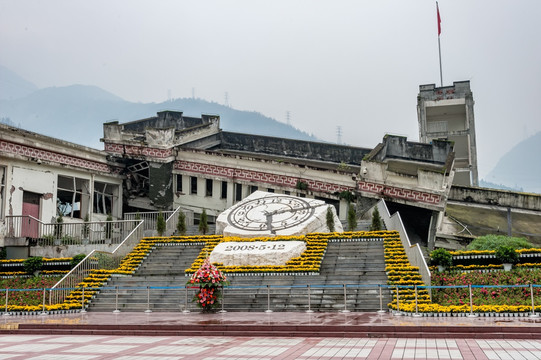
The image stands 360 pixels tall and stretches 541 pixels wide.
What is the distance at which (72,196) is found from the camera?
33.9m

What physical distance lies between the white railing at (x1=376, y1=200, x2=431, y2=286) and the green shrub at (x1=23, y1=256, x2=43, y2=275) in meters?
14.6

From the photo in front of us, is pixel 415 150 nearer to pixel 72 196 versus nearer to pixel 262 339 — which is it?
pixel 72 196

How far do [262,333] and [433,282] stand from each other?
8120mm

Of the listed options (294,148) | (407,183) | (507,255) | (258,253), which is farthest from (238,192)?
(507,255)

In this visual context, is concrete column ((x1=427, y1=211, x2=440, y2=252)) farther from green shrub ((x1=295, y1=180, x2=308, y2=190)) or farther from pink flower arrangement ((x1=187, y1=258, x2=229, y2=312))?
pink flower arrangement ((x1=187, y1=258, x2=229, y2=312))

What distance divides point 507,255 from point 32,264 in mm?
18335

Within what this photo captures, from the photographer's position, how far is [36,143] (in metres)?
30.0

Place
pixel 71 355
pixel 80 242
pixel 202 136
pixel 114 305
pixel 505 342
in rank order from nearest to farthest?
pixel 71 355 < pixel 505 342 < pixel 114 305 < pixel 80 242 < pixel 202 136

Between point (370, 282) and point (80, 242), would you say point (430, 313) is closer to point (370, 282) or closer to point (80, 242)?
point (370, 282)

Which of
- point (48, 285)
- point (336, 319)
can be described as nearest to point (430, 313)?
point (336, 319)

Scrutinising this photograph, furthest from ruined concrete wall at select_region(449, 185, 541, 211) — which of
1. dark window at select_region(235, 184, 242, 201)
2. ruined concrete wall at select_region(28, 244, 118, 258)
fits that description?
ruined concrete wall at select_region(28, 244, 118, 258)

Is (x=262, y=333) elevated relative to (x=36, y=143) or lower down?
lower down

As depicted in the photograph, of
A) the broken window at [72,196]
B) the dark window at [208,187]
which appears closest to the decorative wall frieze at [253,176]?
the dark window at [208,187]

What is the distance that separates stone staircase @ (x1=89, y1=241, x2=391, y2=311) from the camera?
19266mm
